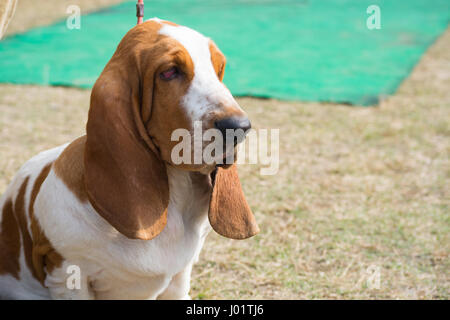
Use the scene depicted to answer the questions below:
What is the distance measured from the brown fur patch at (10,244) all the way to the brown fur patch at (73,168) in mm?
402

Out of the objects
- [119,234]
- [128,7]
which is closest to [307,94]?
[119,234]

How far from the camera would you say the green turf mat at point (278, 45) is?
6629mm

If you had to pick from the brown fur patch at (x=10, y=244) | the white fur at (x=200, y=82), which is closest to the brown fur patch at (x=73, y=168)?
the brown fur patch at (x=10, y=244)

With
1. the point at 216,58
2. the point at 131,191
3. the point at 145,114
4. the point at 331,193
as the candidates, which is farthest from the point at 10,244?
the point at 331,193

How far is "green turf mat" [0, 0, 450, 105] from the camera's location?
6629 mm

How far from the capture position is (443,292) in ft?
9.47

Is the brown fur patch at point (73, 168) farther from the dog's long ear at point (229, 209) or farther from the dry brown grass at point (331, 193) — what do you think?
the dry brown grass at point (331, 193)

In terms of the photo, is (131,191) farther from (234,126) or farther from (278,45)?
(278,45)

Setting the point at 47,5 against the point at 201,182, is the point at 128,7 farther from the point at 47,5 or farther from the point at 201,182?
the point at 201,182

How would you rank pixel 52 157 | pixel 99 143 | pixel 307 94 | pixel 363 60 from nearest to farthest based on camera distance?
pixel 99 143 < pixel 52 157 < pixel 307 94 < pixel 363 60

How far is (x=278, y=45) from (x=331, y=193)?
489 cm

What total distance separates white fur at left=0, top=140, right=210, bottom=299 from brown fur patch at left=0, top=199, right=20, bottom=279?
6 centimetres

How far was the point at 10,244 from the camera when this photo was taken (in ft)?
7.46

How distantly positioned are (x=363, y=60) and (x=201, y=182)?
6379 mm
